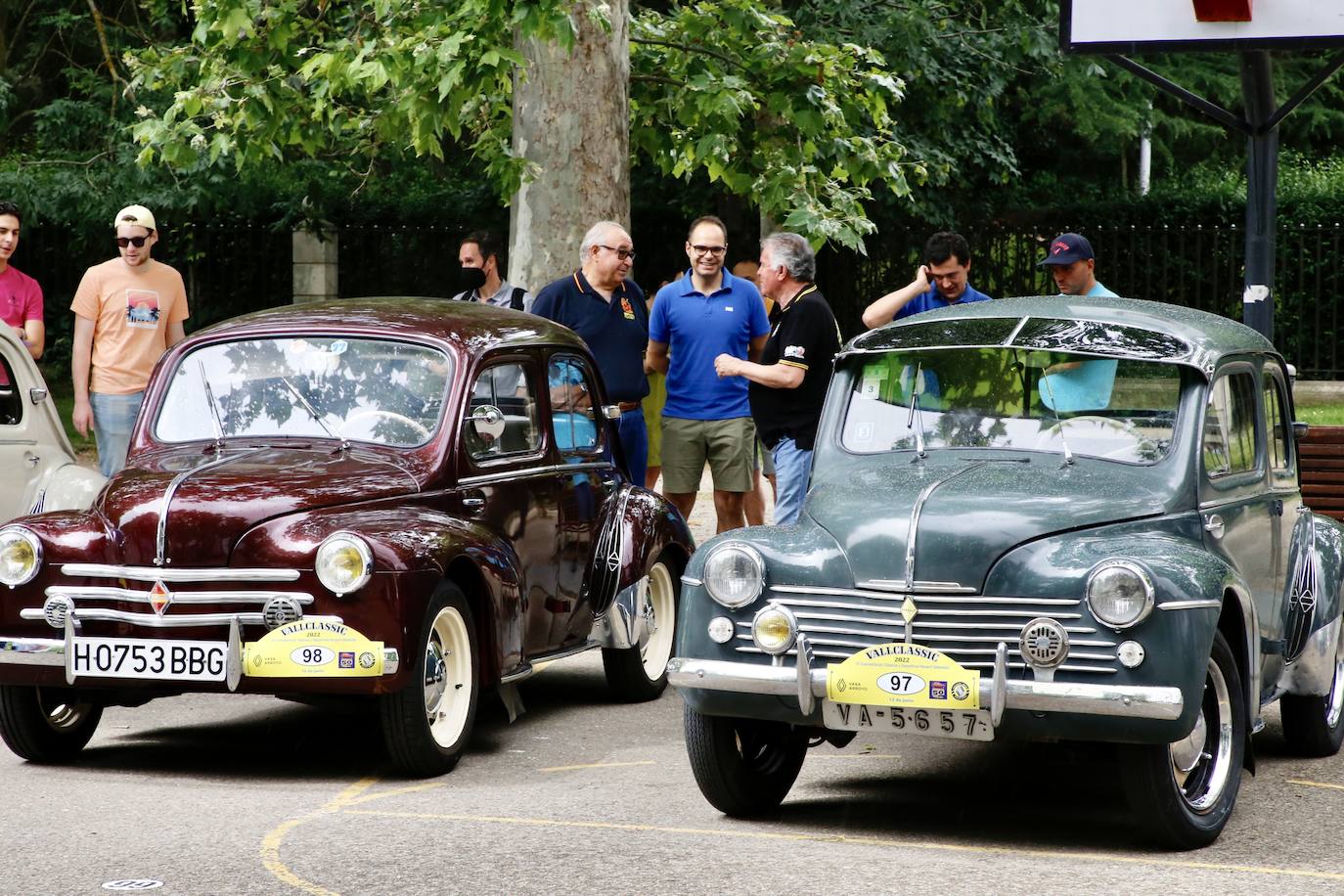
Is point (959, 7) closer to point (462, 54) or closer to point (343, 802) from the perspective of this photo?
point (462, 54)

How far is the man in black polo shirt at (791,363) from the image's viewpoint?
9586 millimetres

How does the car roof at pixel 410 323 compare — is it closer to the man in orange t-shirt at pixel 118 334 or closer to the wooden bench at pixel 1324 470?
the man in orange t-shirt at pixel 118 334

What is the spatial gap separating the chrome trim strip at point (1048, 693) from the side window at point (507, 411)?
229 cm

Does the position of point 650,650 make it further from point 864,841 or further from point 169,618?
point 864,841

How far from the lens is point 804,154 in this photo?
15.0 metres

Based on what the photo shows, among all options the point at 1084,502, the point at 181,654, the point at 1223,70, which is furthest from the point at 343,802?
the point at 1223,70

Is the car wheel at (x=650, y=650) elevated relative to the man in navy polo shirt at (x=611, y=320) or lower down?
lower down

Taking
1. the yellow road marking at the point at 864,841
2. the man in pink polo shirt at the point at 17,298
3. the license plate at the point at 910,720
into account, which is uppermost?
the man in pink polo shirt at the point at 17,298

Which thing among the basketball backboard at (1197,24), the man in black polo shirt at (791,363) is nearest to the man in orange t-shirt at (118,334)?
the man in black polo shirt at (791,363)

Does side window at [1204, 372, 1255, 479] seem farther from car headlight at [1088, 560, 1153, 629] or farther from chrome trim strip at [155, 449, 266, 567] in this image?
chrome trim strip at [155, 449, 266, 567]

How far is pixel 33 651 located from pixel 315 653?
1.12m

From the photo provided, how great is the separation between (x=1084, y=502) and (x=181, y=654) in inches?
129

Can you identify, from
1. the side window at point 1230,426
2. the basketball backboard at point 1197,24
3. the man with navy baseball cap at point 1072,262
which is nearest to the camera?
the side window at point 1230,426

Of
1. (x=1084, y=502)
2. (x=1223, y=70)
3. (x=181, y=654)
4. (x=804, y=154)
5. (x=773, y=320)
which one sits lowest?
(x=181, y=654)
